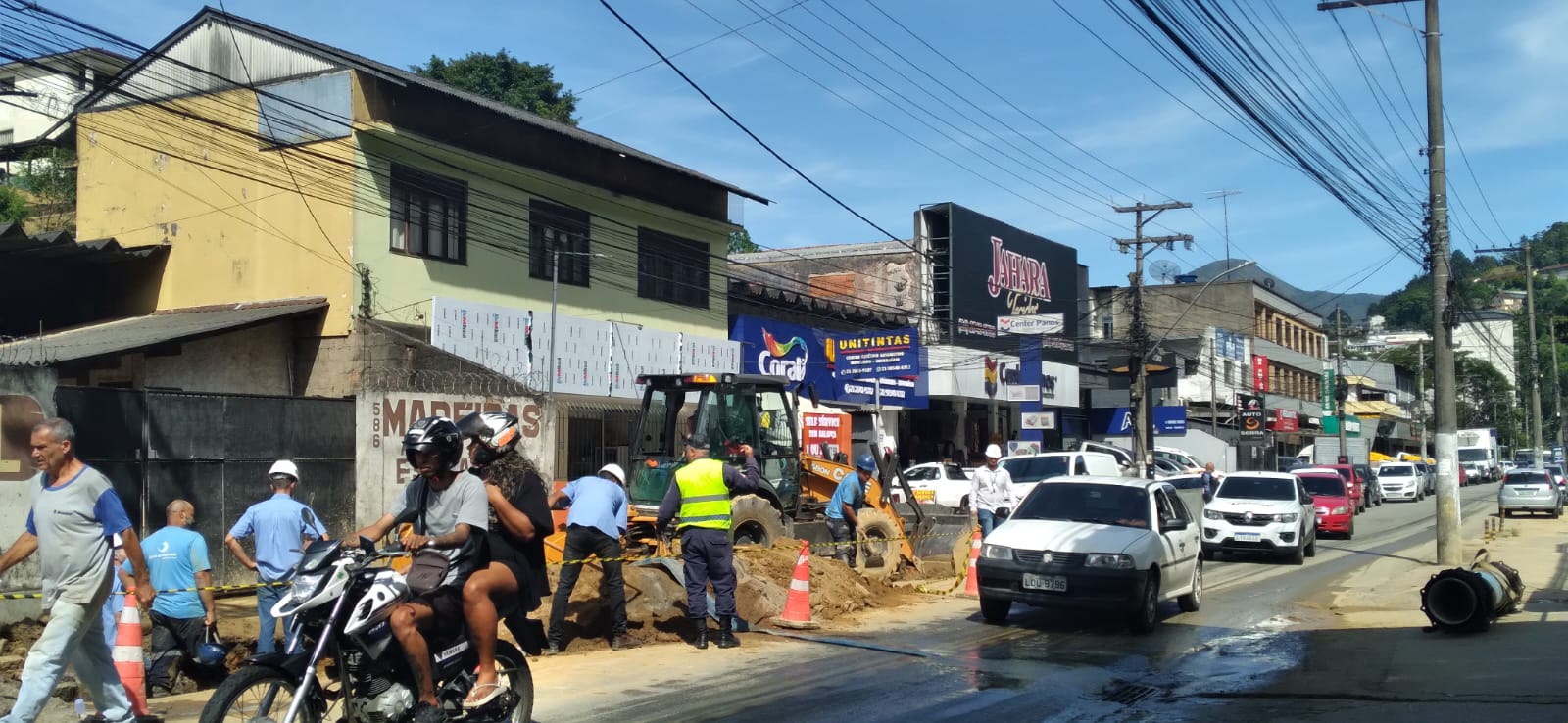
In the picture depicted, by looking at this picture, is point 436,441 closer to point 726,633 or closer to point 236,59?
point 726,633

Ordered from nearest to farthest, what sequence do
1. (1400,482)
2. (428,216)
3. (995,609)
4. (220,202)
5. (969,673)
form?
(969,673)
(995,609)
(220,202)
(428,216)
(1400,482)

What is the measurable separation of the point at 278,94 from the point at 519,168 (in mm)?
4480

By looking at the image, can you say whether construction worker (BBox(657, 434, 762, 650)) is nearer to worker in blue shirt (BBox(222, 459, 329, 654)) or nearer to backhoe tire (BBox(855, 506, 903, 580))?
worker in blue shirt (BBox(222, 459, 329, 654))

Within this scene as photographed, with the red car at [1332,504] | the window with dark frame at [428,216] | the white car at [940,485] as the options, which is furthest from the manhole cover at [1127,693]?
the red car at [1332,504]

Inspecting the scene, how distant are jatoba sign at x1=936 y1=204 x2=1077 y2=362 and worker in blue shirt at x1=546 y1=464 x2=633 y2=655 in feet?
104

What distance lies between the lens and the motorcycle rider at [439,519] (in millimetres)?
6566

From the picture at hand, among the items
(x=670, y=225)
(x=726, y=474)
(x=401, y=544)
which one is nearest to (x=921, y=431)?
(x=670, y=225)

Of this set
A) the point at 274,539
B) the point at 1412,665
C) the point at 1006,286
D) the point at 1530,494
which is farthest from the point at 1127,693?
the point at 1006,286

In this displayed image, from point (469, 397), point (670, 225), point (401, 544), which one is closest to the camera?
point (401, 544)

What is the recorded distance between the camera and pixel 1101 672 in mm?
10297

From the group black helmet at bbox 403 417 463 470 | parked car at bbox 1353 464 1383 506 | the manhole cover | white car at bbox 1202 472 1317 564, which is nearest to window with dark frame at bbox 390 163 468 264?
white car at bbox 1202 472 1317 564

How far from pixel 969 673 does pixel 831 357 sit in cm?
2494

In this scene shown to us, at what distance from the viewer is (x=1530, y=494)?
3678 centimetres

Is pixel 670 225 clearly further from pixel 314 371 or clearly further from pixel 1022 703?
pixel 1022 703
